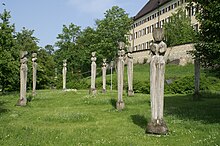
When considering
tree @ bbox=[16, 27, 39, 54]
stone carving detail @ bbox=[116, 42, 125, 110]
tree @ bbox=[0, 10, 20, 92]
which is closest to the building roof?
tree @ bbox=[16, 27, 39, 54]

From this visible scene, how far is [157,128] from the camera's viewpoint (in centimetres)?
996

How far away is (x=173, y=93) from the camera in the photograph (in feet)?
89.8

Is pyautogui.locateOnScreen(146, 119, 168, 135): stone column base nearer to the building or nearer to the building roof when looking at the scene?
the building

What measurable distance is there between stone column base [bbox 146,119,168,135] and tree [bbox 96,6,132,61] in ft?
171

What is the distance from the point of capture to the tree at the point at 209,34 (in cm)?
1140

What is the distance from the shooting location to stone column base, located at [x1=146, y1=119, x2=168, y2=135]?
9914 mm

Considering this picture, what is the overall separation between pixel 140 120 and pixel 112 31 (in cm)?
5444

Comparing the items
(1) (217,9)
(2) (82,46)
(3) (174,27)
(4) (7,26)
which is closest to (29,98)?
(4) (7,26)

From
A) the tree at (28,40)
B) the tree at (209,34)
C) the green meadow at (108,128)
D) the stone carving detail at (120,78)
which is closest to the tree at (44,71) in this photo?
the tree at (28,40)

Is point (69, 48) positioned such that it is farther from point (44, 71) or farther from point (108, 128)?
point (108, 128)

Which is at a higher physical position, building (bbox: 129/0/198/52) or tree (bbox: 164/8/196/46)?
building (bbox: 129/0/198/52)

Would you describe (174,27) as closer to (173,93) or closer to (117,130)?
(173,93)

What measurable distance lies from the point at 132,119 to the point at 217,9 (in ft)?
17.3

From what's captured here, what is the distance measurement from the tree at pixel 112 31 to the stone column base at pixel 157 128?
5216 cm
